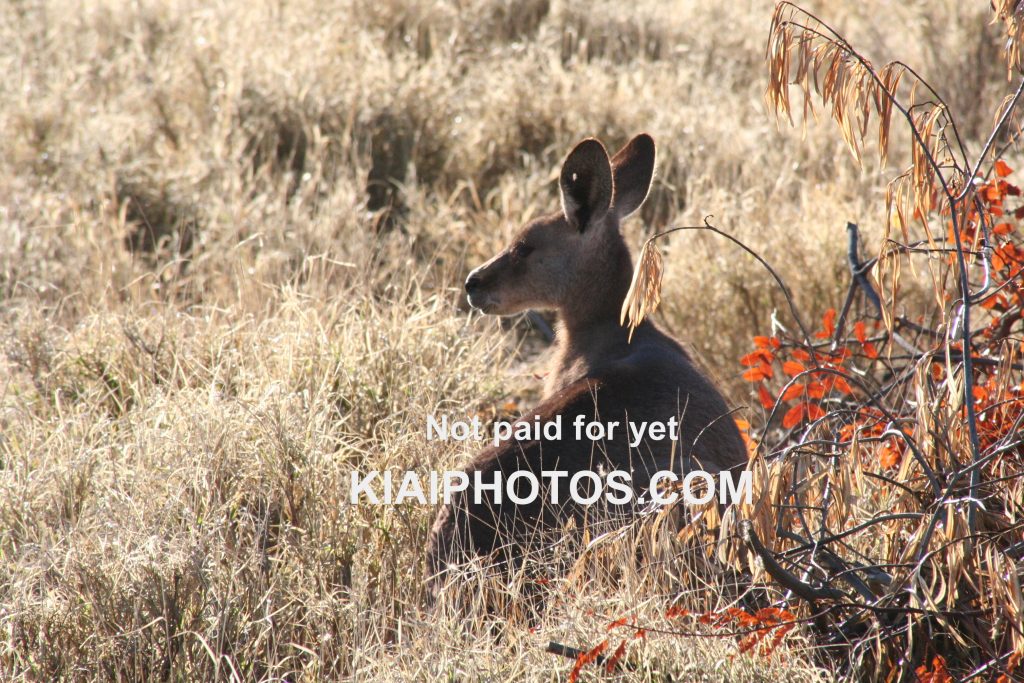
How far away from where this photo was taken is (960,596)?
11.6 feet

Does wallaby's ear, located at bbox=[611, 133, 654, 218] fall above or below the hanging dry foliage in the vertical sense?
below

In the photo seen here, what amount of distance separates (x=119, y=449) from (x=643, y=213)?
4509 mm

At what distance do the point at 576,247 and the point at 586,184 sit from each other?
11.0 inches

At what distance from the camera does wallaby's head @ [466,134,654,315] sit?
5262mm

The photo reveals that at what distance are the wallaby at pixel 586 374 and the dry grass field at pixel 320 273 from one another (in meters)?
0.32

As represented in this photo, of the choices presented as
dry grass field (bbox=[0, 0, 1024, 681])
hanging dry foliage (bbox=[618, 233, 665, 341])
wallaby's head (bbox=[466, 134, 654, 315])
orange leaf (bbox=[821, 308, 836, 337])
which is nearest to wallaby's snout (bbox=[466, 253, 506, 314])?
wallaby's head (bbox=[466, 134, 654, 315])

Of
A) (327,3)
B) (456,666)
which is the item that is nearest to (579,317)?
(456,666)

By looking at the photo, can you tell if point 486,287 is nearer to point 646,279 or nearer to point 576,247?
point 576,247

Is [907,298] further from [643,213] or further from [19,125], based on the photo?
[19,125]

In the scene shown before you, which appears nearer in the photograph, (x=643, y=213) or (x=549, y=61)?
(x=643, y=213)

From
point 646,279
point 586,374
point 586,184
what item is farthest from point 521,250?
point 646,279

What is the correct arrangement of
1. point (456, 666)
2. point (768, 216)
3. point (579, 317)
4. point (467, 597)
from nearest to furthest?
point (456, 666) < point (467, 597) < point (579, 317) < point (768, 216)

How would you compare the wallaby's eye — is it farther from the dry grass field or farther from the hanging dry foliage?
the hanging dry foliage

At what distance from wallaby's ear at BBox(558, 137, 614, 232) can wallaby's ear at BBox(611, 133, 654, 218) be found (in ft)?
0.56
